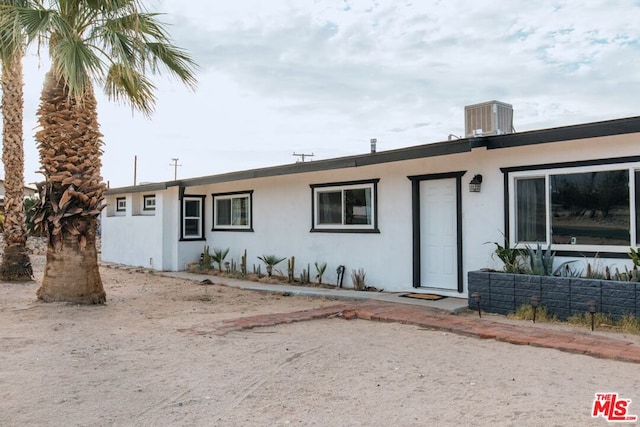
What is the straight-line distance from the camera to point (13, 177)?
41.1ft

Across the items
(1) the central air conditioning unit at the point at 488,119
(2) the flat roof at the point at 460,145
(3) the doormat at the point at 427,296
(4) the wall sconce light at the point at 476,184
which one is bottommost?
(3) the doormat at the point at 427,296

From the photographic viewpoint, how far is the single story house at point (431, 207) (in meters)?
7.56

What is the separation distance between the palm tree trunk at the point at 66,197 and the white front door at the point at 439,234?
5.93 meters

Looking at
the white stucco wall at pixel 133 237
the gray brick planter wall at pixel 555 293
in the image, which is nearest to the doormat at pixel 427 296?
the gray brick planter wall at pixel 555 293

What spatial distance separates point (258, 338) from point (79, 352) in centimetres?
203

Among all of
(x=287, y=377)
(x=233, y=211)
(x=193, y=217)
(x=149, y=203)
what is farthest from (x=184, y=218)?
(x=287, y=377)

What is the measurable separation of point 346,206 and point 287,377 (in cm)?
677

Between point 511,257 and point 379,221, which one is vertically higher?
point 379,221

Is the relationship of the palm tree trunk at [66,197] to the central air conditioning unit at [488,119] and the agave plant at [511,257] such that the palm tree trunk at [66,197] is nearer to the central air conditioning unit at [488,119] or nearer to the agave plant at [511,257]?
the agave plant at [511,257]

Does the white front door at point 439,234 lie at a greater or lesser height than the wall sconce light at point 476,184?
lesser

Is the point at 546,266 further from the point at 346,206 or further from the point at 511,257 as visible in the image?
the point at 346,206

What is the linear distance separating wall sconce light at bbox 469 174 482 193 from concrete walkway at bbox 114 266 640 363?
1.90 m

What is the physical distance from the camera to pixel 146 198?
17125 mm

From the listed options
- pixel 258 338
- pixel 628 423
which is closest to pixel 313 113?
pixel 258 338
